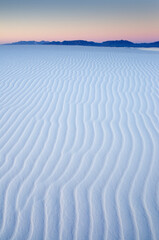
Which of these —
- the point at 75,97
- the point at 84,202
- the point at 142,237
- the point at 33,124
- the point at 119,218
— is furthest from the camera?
the point at 75,97

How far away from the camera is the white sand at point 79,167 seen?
6.70 feet

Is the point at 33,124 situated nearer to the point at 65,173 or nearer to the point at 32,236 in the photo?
the point at 65,173

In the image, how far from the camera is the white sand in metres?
2.04

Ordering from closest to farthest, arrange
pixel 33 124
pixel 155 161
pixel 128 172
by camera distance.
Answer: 1. pixel 128 172
2. pixel 155 161
3. pixel 33 124

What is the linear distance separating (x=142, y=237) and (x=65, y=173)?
1.12 metres

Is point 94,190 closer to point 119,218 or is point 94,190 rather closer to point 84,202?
point 84,202

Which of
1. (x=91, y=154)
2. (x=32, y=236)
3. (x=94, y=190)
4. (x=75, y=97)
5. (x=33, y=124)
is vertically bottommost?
(x=32, y=236)

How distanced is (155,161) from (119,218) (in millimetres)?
1052

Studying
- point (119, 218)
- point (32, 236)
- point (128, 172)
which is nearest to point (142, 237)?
point (119, 218)

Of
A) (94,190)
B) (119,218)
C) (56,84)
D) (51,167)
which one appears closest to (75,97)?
(56,84)

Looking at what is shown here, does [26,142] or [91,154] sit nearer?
[91,154]

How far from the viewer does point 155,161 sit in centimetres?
282

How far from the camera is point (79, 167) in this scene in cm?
275

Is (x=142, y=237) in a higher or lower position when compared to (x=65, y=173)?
lower
